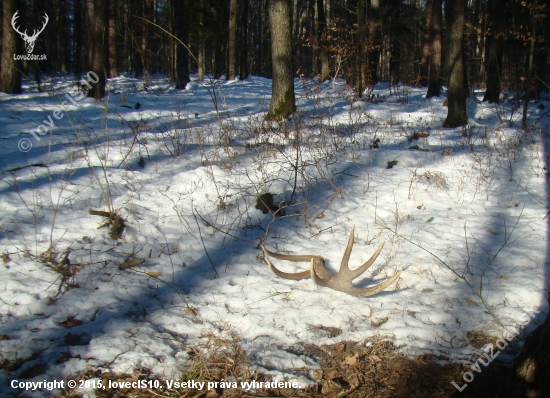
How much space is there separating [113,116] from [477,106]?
9052 mm

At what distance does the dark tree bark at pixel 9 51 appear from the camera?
29.3 feet

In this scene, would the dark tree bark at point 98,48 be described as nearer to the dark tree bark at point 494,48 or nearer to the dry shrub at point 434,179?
the dry shrub at point 434,179

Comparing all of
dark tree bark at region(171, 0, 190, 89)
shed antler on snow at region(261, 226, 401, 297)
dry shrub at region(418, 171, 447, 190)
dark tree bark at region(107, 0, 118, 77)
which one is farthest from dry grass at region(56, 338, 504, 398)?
dark tree bark at region(107, 0, 118, 77)

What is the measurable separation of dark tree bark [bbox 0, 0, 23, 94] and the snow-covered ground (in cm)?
346

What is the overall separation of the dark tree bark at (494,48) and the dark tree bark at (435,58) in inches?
54.6

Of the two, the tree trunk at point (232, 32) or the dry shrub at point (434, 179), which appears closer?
the dry shrub at point (434, 179)

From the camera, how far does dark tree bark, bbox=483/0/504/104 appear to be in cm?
989

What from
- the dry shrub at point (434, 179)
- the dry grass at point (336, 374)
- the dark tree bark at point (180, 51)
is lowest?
the dry grass at point (336, 374)

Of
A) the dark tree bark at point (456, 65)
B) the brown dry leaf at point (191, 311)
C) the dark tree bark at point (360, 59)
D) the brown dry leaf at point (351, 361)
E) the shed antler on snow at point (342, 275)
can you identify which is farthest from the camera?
the dark tree bark at point (360, 59)

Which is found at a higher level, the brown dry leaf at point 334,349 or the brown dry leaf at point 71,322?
the brown dry leaf at point 71,322

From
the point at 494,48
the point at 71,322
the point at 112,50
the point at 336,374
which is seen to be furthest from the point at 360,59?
the point at 112,50

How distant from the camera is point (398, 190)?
502 cm

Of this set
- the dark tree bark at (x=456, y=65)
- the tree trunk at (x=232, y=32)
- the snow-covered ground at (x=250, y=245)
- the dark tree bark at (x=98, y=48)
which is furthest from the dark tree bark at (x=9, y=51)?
the tree trunk at (x=232, y=32)

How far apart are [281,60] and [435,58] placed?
271 inches
